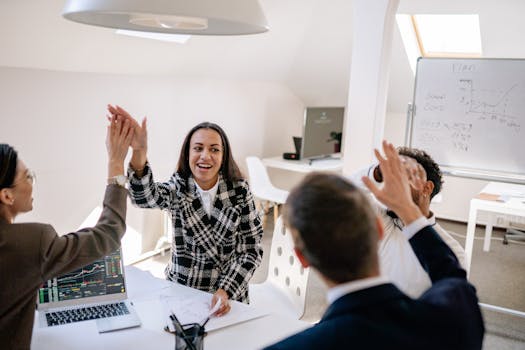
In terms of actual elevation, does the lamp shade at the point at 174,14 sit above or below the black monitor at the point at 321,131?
above

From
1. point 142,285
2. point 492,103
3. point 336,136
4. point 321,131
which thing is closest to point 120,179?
point 142,285

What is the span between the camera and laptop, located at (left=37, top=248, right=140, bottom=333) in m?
1.68

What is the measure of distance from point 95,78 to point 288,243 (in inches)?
72.2

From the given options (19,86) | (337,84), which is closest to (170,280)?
(19,86)

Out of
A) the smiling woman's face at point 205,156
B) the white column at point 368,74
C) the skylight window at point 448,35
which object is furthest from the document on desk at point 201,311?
the skylight window at point 448,35

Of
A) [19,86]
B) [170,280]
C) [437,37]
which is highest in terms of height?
[437,37]

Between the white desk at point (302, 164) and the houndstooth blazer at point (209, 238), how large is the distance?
2849 mm

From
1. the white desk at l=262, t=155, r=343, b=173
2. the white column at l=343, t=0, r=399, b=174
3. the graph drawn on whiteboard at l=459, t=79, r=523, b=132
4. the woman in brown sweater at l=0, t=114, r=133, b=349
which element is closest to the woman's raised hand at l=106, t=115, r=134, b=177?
the woman in brown sweater at l=0, t=114, r=133, b=349

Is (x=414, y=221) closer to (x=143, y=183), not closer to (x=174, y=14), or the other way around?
(x=174, y=14)

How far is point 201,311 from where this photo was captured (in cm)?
175

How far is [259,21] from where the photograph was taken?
4.21 feet

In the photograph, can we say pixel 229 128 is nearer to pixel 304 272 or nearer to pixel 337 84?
pixel 337 84

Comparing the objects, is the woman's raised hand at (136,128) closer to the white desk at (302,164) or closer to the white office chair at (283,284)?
the white office chair at (283,284)

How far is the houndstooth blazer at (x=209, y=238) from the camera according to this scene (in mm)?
2125
